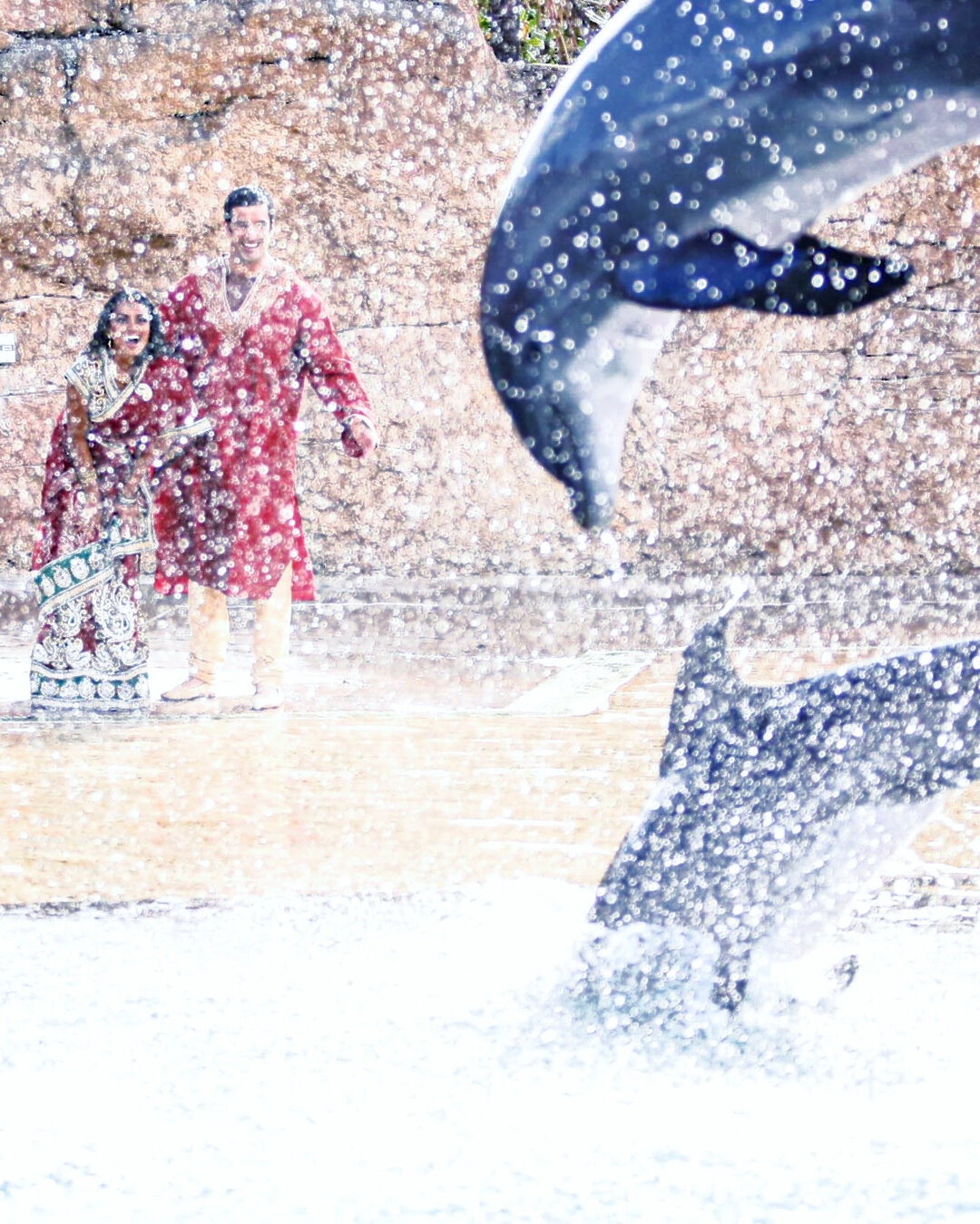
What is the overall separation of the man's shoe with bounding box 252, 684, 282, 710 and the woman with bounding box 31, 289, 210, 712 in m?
0.32

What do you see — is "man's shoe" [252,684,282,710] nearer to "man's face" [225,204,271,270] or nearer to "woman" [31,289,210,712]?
"woman" [31,289,210,712]

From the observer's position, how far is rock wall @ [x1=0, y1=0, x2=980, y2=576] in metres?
7.59

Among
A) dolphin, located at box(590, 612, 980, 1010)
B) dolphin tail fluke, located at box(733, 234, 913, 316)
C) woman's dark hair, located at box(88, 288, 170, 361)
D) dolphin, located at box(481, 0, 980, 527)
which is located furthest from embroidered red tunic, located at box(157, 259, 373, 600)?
dolphin tail fluke, located at box(733, 234, 913, 316)

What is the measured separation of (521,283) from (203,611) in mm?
3087

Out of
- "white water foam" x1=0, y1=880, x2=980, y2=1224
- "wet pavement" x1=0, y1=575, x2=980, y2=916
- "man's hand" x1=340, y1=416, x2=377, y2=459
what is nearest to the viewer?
"white water foam" x1=0, y1=880, x2=980, y2=1224

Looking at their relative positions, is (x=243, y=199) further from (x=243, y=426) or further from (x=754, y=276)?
(x=754, y=276)

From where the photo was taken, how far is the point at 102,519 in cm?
469

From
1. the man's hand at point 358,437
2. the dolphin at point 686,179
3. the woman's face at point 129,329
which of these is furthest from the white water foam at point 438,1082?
the woman's face at point 129,329

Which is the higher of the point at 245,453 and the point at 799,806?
the point at 245,453

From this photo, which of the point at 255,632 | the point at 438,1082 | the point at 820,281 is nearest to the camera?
the point at 820,281

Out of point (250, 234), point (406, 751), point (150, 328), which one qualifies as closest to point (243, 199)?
point (250, 234)

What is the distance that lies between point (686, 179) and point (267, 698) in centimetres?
302

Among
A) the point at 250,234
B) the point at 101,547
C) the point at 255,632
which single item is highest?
the point at 250,234

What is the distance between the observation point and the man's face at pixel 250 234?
4535 millimetres
